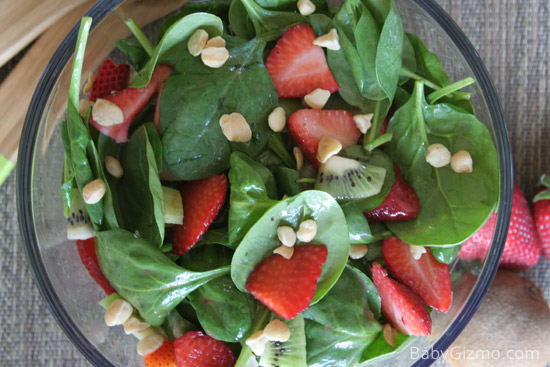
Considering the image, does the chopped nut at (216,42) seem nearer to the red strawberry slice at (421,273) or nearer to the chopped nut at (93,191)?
the chopped nut at (93,191)

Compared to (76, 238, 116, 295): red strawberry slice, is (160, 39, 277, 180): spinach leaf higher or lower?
higher

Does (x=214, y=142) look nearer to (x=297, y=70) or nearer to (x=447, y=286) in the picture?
(x=297, y=70)

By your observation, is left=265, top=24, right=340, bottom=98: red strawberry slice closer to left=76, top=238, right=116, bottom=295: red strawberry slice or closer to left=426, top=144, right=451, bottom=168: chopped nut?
left=426, top=144, right=451, bottom=168: chopped nut

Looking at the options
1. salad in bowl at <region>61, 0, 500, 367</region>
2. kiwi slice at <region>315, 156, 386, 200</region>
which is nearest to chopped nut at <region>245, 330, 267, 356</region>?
salad in bowl at <region>61, 0, 500, 367</region>

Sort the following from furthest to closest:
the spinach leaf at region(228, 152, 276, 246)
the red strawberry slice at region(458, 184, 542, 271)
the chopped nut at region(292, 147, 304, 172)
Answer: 1. the red strawberry slice at region(458, 184, 542, 271)
2. the chopped nut at region(292, 147, 304, 172)
3. the spinach leaf at region(228, 152, 276, 246)

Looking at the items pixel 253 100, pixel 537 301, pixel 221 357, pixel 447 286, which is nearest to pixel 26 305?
pixel 221 357

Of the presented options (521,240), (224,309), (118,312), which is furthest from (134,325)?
(521,240)

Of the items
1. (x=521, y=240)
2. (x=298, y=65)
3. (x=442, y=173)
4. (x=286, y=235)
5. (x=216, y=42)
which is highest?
(x=216, y=42)

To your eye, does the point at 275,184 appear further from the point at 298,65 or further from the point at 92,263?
the point at 92,263
